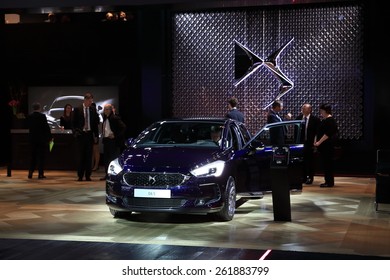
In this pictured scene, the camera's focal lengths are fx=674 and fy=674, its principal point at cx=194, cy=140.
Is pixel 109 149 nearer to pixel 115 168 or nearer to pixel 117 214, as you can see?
pixel 117 214

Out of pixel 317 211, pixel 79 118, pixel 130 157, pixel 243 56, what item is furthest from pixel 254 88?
pixel 130 157

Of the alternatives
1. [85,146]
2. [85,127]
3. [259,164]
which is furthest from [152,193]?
[85,127]

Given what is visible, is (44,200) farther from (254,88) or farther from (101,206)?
(254,88)

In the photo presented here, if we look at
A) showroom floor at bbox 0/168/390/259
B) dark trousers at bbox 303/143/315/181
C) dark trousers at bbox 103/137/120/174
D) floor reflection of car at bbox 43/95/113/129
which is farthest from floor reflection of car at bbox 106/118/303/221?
floor reflection of car at bbox 43/95/113/129

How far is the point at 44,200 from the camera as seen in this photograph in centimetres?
1176

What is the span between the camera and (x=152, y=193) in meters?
8.81

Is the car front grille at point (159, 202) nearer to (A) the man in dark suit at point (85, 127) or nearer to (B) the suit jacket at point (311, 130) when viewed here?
(B) the suit jacket at point (311, 130)

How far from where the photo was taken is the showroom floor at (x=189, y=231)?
286 inches

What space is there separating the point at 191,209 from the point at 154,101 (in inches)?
343

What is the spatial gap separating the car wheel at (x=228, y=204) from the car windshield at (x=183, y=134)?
671 mm

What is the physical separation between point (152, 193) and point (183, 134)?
4.96 ft

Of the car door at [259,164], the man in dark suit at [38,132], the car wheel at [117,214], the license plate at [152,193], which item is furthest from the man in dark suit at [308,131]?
the man in dark suit at [38,132]

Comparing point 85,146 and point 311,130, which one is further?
point 85,146

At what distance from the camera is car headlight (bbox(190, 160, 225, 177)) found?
886cm
